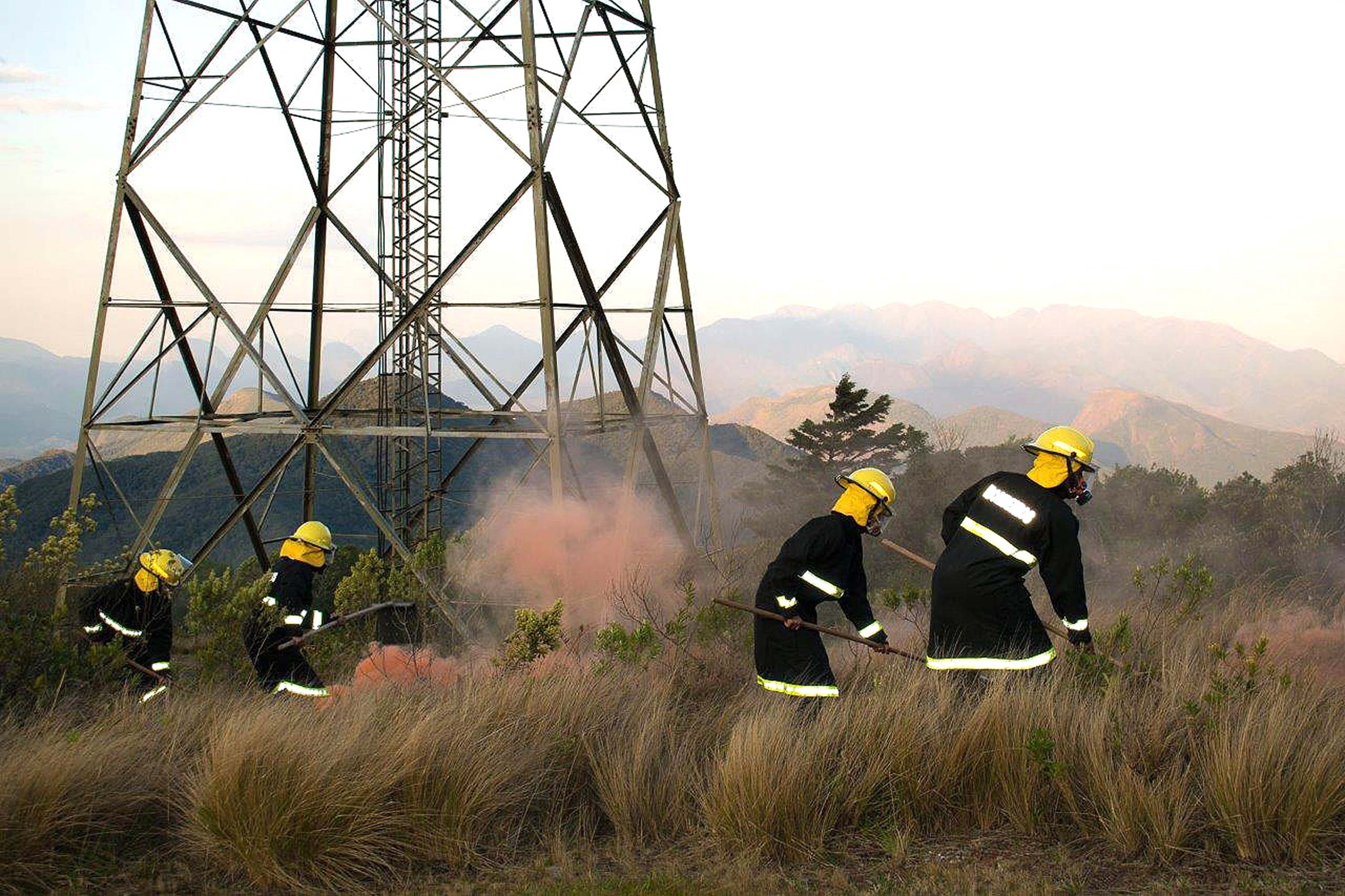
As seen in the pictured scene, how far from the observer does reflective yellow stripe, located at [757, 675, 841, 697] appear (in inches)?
301

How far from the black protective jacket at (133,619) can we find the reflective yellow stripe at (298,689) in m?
1.25

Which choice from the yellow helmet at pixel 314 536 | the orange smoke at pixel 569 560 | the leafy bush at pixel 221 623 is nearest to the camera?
the leafy bush at pixel 221 623

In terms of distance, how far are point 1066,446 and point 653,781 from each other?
3.59 metres

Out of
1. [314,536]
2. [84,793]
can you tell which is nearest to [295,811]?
[84,793]

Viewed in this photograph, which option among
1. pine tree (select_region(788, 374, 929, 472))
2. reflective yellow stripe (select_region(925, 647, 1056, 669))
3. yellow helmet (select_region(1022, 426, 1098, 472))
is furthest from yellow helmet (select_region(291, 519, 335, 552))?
pine tree (select_region(788, 374, 929, 472))

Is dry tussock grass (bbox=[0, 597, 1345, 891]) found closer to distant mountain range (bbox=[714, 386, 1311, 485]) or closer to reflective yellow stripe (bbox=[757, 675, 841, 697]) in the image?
reflective yellow stripe (bbox=[757, 675, 841, 697])

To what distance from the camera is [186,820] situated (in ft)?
21.1

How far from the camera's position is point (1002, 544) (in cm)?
784

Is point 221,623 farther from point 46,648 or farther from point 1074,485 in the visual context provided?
point 1074,485

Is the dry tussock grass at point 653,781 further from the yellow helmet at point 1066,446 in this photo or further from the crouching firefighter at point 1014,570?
the yellow helmet at point 1066,446

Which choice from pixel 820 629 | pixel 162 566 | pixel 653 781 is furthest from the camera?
pixel 162 566

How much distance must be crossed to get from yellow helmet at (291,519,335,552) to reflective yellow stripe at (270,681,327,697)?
43.7 inches

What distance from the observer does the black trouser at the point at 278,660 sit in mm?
9242

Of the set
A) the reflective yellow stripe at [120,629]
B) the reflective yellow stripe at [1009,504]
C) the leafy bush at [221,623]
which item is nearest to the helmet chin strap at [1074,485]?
the reflective yellow stripe at [1009,504]
